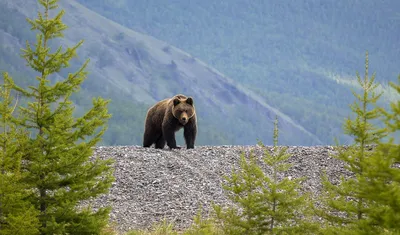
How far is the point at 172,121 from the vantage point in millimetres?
17312

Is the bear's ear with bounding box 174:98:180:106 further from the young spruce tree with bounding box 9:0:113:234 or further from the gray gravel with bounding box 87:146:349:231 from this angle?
the young spruce tree with bounding box 9:0:113:234

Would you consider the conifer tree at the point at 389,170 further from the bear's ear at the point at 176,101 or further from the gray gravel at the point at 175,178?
the bear's ear at the point at 176,101

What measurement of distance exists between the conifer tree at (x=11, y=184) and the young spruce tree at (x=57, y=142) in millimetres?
245

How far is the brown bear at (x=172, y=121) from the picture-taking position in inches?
669

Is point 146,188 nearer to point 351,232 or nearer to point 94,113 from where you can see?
point 94,113

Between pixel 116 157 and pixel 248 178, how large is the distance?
938 centimetres

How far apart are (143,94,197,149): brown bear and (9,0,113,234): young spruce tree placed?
801cm

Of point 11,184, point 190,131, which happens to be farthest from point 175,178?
point 11,184

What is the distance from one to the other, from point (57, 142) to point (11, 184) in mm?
880

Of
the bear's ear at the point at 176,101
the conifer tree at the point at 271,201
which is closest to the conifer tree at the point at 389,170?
the conifer tree at the point at 271,201

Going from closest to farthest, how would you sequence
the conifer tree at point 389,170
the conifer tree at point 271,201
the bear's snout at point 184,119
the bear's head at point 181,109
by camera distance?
the conifer tree at point 389,170, the conifer tree at point 271,201, the bear's snout at point 184,119, the bear's head at point 181,109

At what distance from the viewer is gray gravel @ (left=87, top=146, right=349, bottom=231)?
1357 centimetres

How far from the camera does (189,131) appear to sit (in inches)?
689

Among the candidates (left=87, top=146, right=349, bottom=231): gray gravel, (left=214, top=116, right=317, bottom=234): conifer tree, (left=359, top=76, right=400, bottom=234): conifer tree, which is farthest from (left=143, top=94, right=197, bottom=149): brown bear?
(left=359, top=76, right=400, bottom=234): conifer tree
